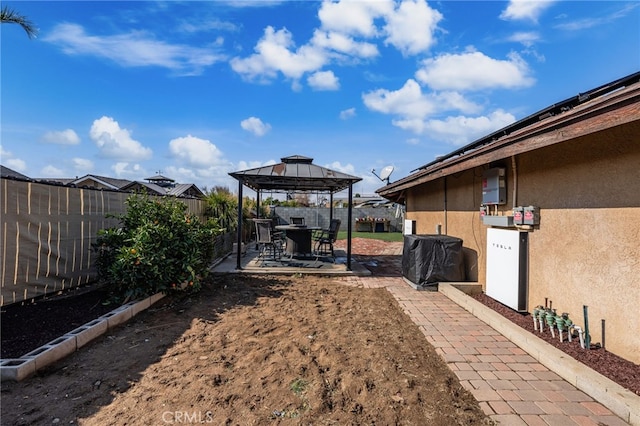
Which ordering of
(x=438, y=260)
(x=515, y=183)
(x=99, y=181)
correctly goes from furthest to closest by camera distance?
(x=99, y=181) → (x=438, y=260) → (x=515, y=183)

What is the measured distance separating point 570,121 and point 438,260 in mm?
3348

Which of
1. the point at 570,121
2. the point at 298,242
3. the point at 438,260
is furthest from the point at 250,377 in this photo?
the point at 298,242

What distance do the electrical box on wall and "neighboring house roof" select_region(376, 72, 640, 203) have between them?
48 cm

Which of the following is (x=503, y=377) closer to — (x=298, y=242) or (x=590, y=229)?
(x=590, y=229)

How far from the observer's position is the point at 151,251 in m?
4.38

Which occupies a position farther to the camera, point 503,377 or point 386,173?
point 386,173

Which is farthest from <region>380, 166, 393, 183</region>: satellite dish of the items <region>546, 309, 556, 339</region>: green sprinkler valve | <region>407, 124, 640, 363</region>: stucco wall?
<region>546, 309, 556, 339</region>: green sprinkler valve

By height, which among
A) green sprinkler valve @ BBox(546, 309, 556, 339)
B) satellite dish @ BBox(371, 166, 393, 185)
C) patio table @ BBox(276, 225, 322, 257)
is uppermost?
satellite dish @ BBox(371, 166, 393, 185)

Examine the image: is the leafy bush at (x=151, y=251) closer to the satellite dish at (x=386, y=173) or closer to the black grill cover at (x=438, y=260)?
the black grill cover at (x=438, y=260)

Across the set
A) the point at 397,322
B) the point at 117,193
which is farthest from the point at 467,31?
the point at 117,193

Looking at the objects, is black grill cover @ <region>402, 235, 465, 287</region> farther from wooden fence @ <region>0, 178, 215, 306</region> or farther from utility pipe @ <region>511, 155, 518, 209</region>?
wooden fence @ <region>0, 178, 215, 306</region>

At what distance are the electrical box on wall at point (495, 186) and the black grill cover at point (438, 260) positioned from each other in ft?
3.42

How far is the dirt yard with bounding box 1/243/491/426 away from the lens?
80.7 inches

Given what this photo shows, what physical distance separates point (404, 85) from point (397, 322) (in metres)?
8.13
